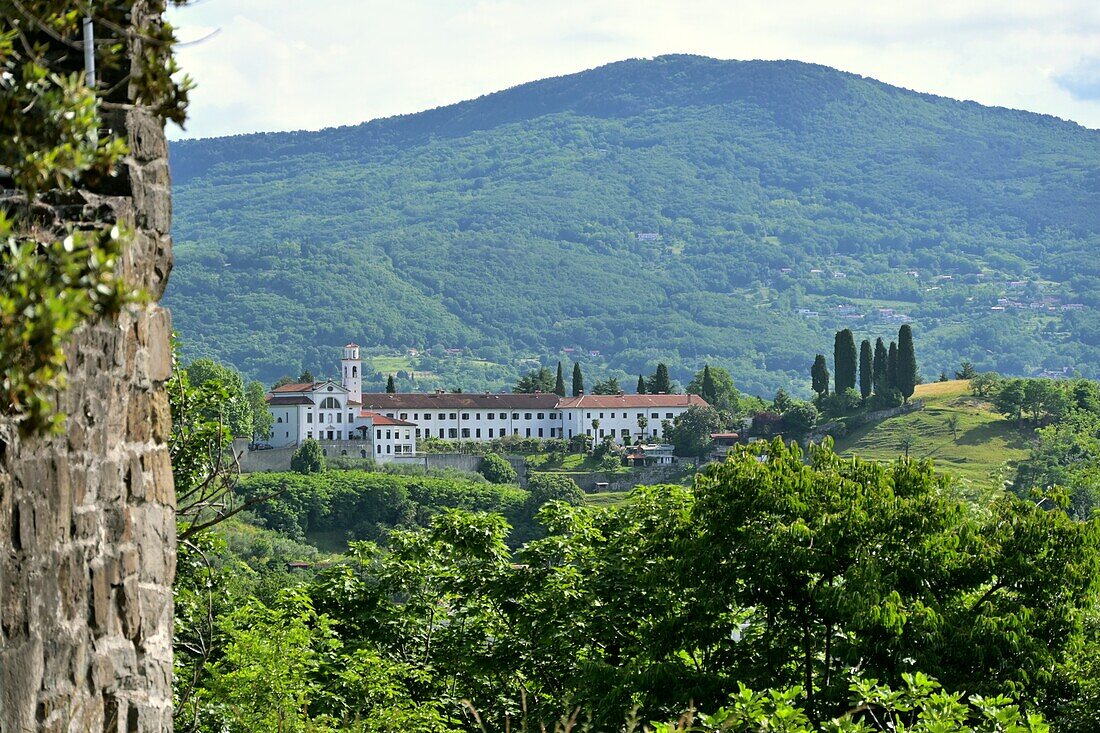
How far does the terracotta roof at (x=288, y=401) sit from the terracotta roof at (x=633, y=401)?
24.1 metres

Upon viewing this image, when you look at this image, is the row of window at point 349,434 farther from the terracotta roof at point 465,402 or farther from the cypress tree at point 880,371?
the cypress tree at point 880,371

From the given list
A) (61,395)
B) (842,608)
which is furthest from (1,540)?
(842,608)

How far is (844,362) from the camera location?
123312 millimetres

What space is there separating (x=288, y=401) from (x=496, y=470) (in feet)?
71.0

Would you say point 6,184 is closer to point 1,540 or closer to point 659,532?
point 1,540

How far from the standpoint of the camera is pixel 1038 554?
16031mm

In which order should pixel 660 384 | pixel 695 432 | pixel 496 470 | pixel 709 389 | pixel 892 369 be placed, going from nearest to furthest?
pixel 496 470 < pixel 892 369 < pixel 695 432 < pixel 709 389 < pixel 660 384

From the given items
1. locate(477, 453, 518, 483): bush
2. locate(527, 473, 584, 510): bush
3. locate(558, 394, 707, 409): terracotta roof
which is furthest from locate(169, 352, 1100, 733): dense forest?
locate(558, 394, 707, 409): terracotta roof

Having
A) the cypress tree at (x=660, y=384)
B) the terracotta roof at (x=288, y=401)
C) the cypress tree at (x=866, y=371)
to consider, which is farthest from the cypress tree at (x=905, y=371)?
the terracotta roof at (x=288, y=401)

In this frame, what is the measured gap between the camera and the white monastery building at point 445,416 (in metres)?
127

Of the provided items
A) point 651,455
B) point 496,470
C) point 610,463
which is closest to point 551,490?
point 496,470

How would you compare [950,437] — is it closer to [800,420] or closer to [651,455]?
[800,420]

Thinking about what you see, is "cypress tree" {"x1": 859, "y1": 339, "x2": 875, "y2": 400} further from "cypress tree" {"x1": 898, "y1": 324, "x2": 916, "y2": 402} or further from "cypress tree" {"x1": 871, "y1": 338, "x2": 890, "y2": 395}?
"cypress tree" {"x1": 898, "y1": 324, "x2": 916, "y2": 402}

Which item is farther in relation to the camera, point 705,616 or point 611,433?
point 611,433
